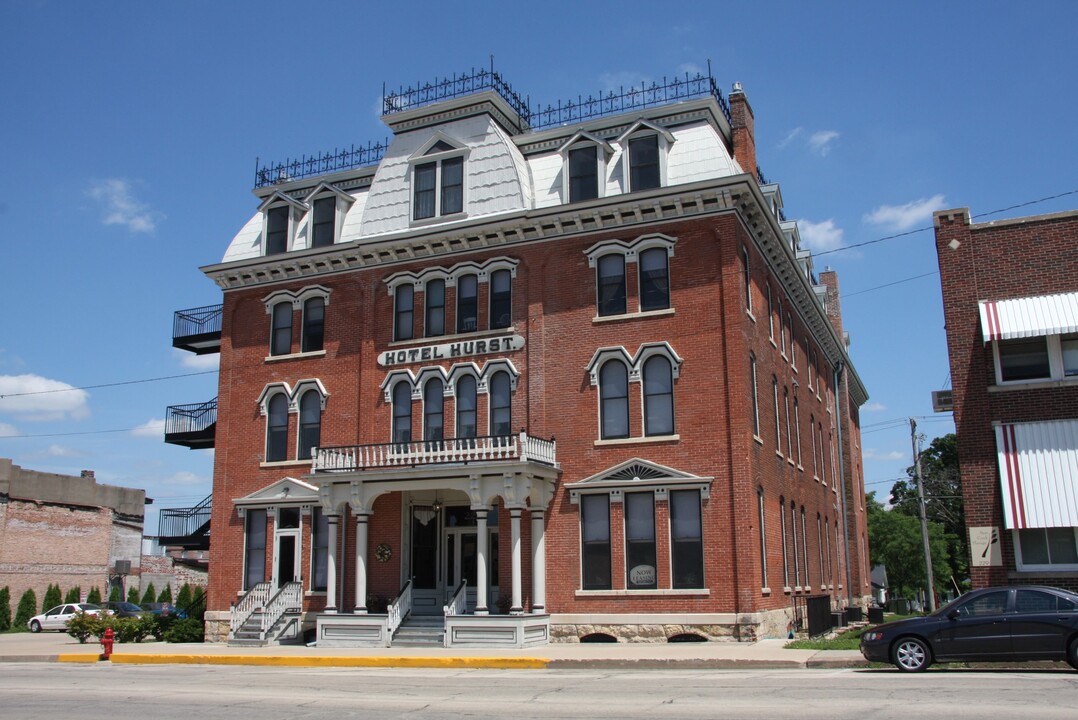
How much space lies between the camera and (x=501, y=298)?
96.8ft

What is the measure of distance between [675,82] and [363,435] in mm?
14301

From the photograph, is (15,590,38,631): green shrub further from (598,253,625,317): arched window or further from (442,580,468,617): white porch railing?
(598,253,625,317): arched window

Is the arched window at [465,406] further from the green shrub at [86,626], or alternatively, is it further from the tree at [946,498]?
the tree at [946,498]

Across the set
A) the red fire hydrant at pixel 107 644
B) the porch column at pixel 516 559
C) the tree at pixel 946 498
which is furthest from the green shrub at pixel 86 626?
the tree at pixel 946 498

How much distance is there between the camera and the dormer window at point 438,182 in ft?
100

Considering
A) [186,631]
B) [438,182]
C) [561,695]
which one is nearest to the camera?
[561,695]

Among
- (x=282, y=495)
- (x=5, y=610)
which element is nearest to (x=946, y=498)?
(x=282, y=495)

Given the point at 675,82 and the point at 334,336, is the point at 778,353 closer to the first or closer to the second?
the point at 675,82

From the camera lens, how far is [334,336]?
31.5m

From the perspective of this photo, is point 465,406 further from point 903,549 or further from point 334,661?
point 903,549

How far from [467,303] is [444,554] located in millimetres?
7484

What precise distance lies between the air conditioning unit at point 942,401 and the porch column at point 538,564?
11.0 meters

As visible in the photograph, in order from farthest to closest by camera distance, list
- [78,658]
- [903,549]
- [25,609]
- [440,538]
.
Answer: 1. [903,549]
2. [25,609]
3. [440,538]
4. [78,658]

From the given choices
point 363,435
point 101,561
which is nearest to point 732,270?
point 363,435
